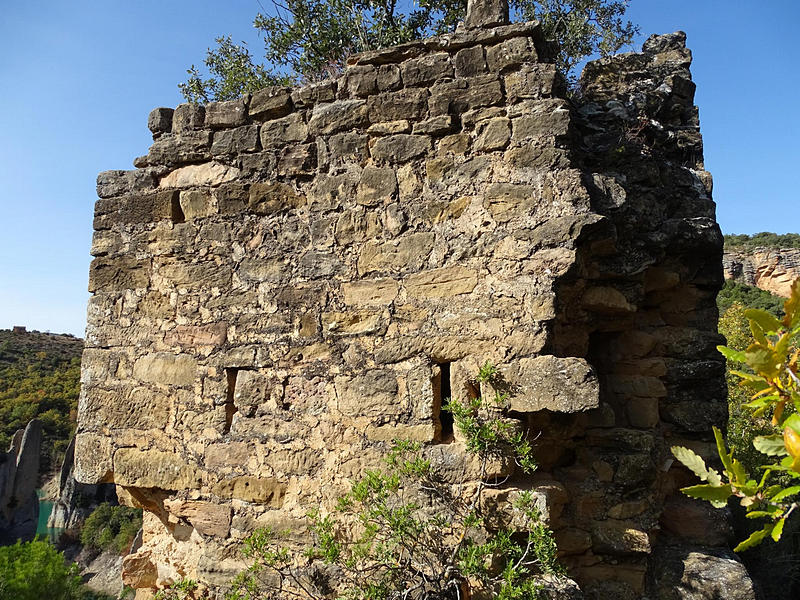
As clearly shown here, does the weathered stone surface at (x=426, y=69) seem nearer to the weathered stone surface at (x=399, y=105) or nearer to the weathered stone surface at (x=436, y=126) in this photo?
the weathered stone surface at (x=399, y=105)

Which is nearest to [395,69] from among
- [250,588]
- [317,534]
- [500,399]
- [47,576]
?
[500,399]

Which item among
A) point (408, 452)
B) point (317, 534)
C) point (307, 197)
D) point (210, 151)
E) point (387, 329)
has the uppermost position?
point (210, 151)

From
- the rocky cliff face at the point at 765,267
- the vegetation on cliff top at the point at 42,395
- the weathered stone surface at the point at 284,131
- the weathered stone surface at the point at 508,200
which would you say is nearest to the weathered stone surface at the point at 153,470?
the weathered stone surface at the point at 284,131

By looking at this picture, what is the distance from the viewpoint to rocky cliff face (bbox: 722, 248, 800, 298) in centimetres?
3359

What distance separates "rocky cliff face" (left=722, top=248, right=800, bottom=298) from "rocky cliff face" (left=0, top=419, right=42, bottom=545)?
37.4 m

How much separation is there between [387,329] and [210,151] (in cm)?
142

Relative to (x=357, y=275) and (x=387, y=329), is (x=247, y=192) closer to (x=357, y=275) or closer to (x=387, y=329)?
(x=357, y=275)

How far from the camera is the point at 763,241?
40281mm

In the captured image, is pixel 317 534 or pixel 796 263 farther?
pixel 796 263

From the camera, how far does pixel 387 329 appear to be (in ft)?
8.61

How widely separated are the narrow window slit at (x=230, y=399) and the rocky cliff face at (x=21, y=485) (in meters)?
27.6

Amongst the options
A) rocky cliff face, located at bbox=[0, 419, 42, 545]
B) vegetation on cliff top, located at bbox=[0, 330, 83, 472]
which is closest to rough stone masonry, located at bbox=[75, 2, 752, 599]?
rocky cliff face, located at bbox=[0, 419, 42, 545]

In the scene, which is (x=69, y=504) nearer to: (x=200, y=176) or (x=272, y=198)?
(x=200, y=176)

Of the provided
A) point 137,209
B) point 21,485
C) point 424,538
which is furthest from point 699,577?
point 21,485
